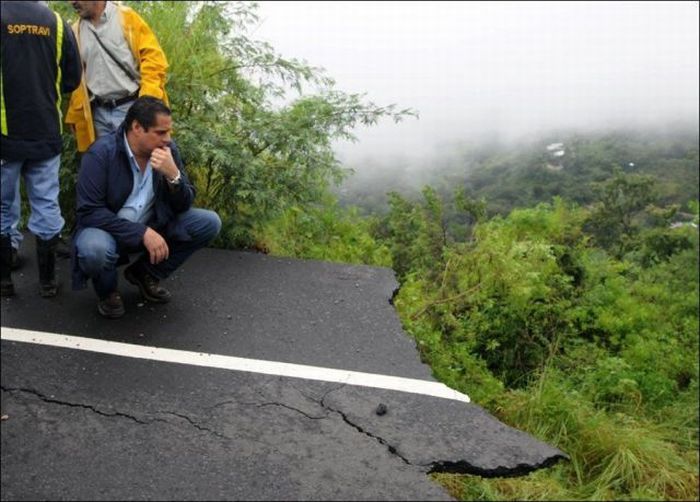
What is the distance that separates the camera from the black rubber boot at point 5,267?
4.04 meters

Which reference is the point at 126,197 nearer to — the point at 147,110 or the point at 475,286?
the point at 147,110

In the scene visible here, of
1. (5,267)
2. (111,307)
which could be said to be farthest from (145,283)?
(5,267)

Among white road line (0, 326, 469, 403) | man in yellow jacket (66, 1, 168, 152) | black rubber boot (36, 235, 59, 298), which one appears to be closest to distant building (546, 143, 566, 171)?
man in yellow jacket (66, 1, 168, 152)

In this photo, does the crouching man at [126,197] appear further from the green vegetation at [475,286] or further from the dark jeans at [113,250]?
the green vegetation at [475,286]

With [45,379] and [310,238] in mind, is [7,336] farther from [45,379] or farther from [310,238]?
[310,238]

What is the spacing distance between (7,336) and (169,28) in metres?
3.06

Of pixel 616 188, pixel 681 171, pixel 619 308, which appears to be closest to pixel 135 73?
pixel 619 308

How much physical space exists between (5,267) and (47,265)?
28cm

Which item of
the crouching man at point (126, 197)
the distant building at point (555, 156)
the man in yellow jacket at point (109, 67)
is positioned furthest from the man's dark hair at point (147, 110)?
the distant building at point (555, 156)

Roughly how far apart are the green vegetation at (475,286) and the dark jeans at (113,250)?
0.93m

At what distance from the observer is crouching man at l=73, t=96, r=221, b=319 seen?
3.67 metres

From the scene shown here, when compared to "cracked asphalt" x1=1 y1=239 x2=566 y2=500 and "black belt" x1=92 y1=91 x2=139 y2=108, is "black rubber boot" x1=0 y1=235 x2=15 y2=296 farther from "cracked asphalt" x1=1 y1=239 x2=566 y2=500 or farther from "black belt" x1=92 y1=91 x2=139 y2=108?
"black belt" x1=92 y1=91 x2=139 y2=108

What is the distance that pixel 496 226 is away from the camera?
9.11 meters

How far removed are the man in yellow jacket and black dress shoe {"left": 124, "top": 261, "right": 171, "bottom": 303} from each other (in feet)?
3.66
